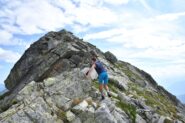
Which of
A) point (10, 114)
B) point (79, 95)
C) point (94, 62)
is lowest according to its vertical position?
point (10, 114)

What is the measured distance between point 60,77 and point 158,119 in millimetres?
13609

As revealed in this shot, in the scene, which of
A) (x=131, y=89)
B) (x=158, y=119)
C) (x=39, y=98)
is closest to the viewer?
(x=39, y=98)

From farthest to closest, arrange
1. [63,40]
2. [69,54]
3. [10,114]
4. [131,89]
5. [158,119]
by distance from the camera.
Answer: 1. [63,40]
2. [69,54]
3. [131,89]
4. [158,119]
5. [10,114]

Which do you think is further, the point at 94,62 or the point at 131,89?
the point at 131,89

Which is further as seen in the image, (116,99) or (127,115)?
(116,99)

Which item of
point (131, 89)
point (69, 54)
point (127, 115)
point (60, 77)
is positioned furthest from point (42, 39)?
point (127, 115)

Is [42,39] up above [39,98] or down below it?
above

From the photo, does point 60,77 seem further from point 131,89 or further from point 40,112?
point 131,89

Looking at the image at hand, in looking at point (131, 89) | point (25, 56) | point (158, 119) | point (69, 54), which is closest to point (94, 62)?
point (158, 119)

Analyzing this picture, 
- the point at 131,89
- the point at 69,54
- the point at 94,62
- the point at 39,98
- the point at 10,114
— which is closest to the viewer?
the point at 10,114

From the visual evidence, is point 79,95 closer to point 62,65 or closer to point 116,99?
point 116,99

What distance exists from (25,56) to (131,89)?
30.9 metres

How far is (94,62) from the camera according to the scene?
123 feet

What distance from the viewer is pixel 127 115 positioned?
38.2 m
